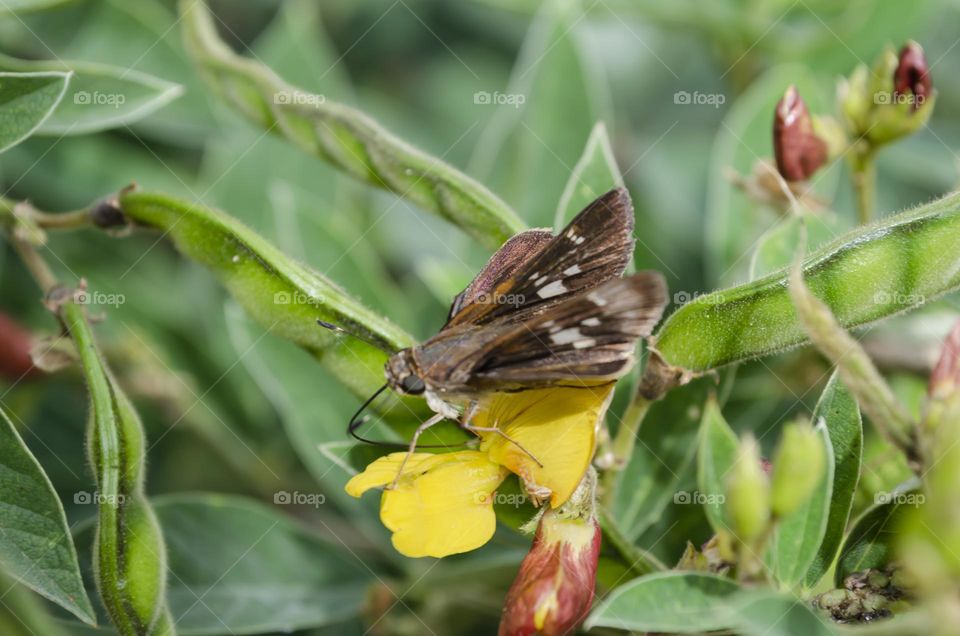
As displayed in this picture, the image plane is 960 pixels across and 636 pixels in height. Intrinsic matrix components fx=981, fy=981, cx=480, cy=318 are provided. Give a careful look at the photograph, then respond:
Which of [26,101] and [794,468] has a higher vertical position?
[26,101]

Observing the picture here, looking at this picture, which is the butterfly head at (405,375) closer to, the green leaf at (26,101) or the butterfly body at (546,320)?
the butterfly body at (546,320)

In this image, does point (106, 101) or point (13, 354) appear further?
point (13, 354)

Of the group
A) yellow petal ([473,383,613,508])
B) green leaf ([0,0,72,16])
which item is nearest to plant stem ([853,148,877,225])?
yellow petal ([473,383,613,508])

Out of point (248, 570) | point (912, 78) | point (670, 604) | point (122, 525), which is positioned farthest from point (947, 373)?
point (248, 570)
